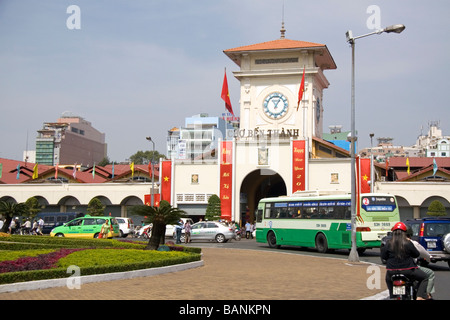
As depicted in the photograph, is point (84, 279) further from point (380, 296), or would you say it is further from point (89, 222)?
point (89, 222)

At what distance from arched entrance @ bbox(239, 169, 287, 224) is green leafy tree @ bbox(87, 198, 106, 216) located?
42.6 ft

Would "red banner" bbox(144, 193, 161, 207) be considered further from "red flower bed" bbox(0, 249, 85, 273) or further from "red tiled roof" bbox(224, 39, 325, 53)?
"red flower bed" bbox(0, 249, 85, 273)

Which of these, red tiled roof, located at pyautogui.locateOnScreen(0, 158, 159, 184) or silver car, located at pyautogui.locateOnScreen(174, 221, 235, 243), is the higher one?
red tiled roof, located at pyautogui.locateOnScreen(0, 158, 159, 184)

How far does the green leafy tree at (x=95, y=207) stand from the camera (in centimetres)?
4844

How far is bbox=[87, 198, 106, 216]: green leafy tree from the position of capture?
4844cm

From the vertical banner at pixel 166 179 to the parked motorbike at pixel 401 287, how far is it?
40500 millimetres

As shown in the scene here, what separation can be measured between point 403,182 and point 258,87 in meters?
16.3

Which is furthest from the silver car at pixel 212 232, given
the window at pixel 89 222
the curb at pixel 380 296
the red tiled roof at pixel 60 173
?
the curb at pixel 380 296

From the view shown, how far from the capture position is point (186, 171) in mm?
48281

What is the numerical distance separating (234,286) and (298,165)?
33523 millimetres

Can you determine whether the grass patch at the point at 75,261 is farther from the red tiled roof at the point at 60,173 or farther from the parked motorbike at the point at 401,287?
the red tiled roof at the point at 60,173

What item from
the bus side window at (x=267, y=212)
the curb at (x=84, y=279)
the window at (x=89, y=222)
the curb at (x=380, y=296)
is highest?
the bus side window at (x=267, y=212)

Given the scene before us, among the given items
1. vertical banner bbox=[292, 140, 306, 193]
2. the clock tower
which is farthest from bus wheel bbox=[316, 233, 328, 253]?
the clock tower
